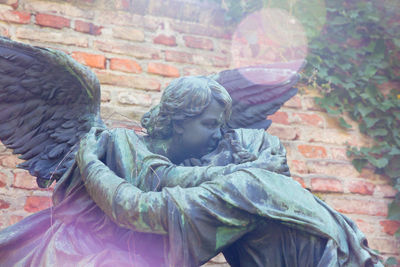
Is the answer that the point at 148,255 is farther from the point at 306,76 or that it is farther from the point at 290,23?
the point at 290,23

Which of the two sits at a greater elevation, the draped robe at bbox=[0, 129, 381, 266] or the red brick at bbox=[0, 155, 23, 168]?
the draped robe at bbox=[0, 129, 381, 266]

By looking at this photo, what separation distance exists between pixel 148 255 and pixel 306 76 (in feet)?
6.17

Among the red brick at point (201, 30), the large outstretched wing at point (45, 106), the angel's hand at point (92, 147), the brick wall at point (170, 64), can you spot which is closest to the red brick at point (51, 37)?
A: the brick wall at point (170, 64)

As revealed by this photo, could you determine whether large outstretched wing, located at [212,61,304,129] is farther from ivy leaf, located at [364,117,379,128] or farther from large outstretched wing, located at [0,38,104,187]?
ivy leaf, located at [364,117,379,128]

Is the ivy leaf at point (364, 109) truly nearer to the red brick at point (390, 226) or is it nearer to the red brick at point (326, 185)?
the red brick at point (326, 185)

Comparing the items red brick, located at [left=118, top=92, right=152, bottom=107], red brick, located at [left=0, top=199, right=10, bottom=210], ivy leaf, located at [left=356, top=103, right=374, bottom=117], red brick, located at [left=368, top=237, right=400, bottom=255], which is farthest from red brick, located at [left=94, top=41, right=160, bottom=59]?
red brick, located at [left=368, top=237, right=400, bottom=255]

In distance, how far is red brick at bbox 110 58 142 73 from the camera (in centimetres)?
288

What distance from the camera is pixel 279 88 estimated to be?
6.78 feet

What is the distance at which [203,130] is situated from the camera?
170 centimetres

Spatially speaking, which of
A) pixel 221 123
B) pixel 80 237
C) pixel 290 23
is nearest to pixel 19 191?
pixel 80 237

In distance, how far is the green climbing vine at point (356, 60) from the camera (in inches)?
118

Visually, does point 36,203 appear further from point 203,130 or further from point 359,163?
point 359,163

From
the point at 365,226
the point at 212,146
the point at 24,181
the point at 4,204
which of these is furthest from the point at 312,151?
the point at 4,204

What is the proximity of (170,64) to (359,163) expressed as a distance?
48.7 inches
